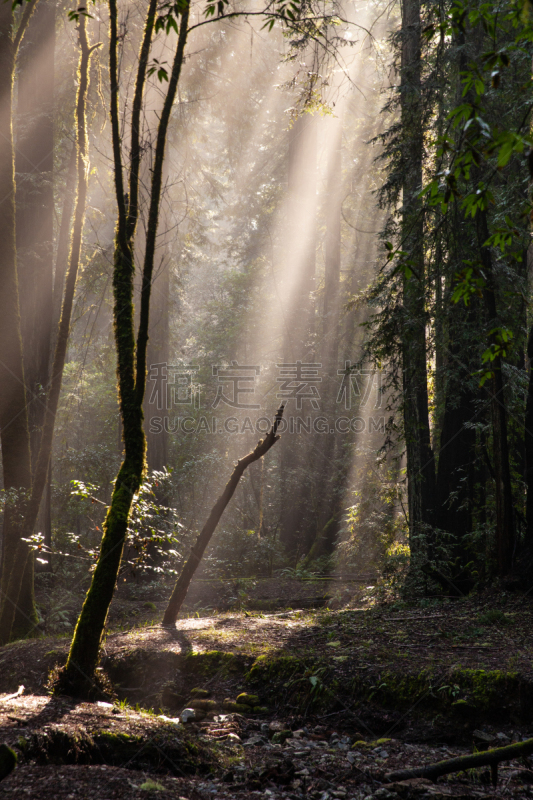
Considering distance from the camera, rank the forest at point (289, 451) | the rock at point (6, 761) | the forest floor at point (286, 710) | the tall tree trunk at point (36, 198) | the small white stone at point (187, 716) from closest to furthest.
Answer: the rock at point (6, 761), the forest floor at point (286, 710), the forest at point (289, 451), the small white stone at point (187, 716), the tall tree trunk at point (36, 198)

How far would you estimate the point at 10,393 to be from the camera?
23.0 feet

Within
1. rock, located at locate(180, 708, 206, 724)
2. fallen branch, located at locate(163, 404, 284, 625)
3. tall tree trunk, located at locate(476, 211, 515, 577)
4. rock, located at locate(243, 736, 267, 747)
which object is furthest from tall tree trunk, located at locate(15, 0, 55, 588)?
tall tree trunk, located at locate(476, 211, 515, 577)

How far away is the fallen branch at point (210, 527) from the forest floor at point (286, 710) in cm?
43

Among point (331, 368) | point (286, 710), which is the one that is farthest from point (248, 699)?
point (331, 368)

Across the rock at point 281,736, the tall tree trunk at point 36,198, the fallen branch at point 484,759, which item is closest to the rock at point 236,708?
the rock at point 281,736

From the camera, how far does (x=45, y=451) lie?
267 inches

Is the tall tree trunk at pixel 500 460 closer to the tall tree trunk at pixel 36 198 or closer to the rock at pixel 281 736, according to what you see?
the rock at pixel 281 736

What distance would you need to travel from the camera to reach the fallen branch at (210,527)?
6156 mm

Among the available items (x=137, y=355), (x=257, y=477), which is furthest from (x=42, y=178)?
(x=257, y=477)

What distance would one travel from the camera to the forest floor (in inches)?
110

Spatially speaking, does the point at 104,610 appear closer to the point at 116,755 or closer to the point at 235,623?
the point at 116,755

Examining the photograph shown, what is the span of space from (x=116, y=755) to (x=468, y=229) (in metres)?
7.57

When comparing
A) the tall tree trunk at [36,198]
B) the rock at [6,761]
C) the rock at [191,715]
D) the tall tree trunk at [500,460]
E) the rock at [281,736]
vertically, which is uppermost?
the tall tree trunk at [36,198]

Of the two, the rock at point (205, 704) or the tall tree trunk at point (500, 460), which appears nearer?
the rock at point (205, 704)
